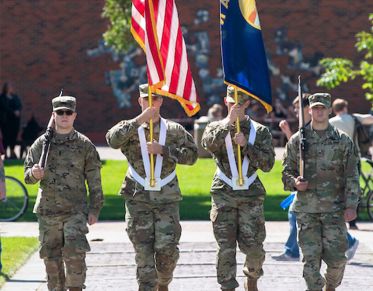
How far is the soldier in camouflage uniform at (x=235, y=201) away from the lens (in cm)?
1125

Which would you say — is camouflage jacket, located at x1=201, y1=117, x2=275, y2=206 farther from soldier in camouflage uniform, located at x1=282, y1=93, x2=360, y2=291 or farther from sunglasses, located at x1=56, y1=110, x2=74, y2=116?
sunglasses, located at x1=56, y1=110, x2=74, y2=116

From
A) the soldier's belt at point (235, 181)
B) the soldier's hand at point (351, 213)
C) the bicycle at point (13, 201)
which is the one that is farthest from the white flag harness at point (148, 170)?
the bicycle at point (13, 201)

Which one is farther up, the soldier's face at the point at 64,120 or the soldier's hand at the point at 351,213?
the soldier's face at the point at 64,120

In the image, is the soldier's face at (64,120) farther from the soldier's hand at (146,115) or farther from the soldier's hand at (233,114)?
the soldier's hand at (233,114)

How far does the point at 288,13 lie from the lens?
40.6 m

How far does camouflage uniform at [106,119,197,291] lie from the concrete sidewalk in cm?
140

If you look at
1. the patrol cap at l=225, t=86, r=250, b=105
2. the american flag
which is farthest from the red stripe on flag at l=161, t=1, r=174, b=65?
the patrol cap at l=225, t=86, r=250, b=105

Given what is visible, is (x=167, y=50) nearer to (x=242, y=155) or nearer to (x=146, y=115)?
(x=146, y=115)

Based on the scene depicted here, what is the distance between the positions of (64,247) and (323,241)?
7.55 ft

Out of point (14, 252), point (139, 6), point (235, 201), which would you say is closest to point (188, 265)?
point (14, 252)

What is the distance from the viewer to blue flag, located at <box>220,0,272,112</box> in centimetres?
1198

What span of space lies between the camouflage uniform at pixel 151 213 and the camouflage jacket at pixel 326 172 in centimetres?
103

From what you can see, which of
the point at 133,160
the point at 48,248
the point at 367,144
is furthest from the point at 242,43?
the point at 367,144

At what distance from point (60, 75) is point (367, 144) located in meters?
25.9
